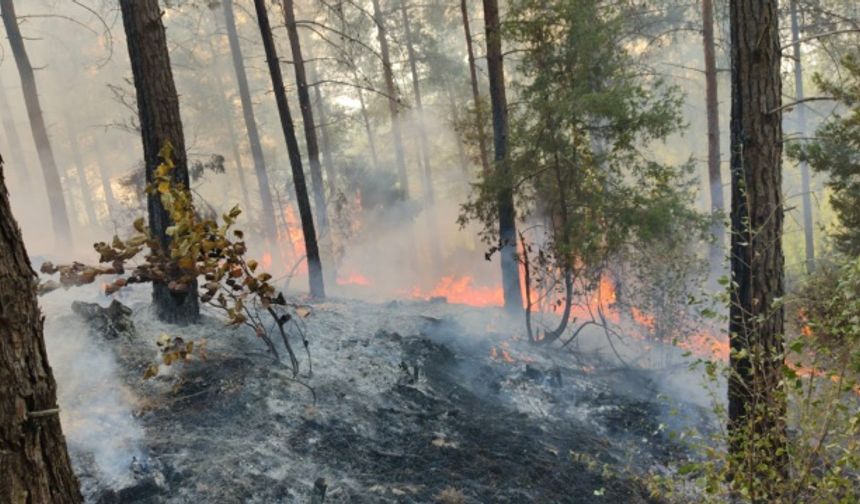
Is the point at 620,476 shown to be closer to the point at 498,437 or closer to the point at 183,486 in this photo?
the point at 498,437

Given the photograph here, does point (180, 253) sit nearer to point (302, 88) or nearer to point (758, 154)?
point (758, 154)

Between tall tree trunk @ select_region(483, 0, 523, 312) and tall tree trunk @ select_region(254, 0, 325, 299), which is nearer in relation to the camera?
tall tree trunk @ select_region(254, 0, 325, 299)

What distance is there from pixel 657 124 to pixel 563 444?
6456 millimetres

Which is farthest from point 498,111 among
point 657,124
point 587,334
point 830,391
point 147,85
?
point 830,391

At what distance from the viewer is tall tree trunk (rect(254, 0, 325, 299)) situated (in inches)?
466

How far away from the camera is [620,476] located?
253 inches

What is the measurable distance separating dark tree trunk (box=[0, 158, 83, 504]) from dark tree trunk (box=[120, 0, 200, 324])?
5062mm

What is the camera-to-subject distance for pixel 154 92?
24.2 ft

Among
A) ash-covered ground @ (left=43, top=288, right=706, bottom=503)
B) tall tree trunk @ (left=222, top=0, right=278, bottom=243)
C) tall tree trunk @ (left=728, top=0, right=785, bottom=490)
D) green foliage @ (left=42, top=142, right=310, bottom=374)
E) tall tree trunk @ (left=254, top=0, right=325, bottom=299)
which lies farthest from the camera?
tall tree trunk @ (left=222, top=0, right=278, bottom=243)

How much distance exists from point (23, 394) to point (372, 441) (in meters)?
4.42


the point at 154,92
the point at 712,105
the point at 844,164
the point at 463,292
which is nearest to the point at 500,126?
the point at 844,164

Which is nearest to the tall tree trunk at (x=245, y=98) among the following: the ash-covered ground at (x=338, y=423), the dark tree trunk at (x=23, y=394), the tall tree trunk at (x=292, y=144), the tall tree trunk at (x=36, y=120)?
the tall tree trunk at (x=36, y=120)

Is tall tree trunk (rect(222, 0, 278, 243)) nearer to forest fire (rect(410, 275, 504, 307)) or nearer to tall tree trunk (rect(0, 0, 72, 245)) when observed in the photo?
tall tree trunk (rect(0, 0, 72, 245))

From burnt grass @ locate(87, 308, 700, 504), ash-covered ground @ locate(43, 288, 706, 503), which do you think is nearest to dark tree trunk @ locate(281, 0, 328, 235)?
ash-covered ground @ locate(43, 288, 706, 503)
